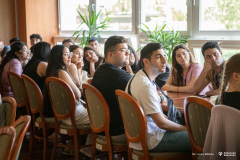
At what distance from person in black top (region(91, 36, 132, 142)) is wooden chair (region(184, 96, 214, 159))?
732 millimetres

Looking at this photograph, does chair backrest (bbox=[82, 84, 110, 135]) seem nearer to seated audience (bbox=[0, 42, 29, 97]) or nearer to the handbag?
the handbag

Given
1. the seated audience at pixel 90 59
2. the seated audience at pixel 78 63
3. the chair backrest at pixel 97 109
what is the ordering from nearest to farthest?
1. the chair backrest at pixel 97 109
2. the seated audience at pixel 78 63
3. the seated audience at pixel 90 59

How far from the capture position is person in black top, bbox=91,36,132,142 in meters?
3.12

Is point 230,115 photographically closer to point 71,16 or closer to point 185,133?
point 185,133

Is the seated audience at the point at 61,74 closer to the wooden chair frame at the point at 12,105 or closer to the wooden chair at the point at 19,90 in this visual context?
the wooden chair at the point at 19,90

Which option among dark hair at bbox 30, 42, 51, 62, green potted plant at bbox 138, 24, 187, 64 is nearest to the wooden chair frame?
dark hair at bbox 30, 42, 51, 62

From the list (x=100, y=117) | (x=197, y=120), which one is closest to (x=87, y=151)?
(x=100, y=117)

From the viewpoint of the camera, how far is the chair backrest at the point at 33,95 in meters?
3.95

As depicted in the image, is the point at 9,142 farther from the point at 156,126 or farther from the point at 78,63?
the point at 78,63

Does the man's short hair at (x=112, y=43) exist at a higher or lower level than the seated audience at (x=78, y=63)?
higher

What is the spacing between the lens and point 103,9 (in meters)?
8.12

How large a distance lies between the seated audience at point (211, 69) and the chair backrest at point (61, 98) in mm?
1281

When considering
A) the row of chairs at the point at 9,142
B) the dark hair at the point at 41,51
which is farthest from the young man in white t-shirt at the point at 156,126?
the dark hair at the point at 41,51

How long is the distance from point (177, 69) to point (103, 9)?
Answer: 4005mm
